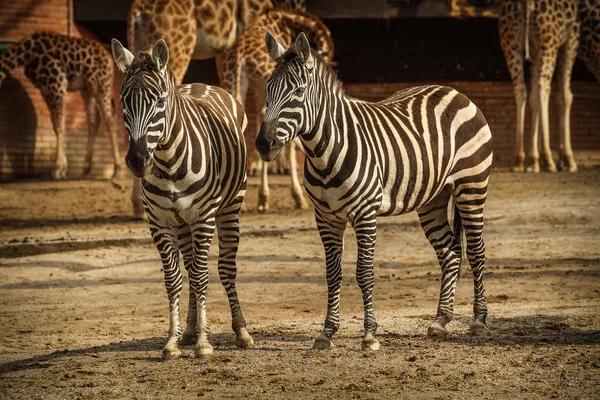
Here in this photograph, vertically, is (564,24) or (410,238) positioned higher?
(564,24)

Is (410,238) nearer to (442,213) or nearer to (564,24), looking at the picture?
(442,213)

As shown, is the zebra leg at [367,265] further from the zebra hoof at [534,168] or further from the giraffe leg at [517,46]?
the giraffe leg at [517,46]

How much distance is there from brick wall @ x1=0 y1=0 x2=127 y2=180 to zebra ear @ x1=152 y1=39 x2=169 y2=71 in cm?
1257

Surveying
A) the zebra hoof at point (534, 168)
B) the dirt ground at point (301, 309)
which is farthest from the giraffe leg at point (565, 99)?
the dirt ground at point (301, 309)

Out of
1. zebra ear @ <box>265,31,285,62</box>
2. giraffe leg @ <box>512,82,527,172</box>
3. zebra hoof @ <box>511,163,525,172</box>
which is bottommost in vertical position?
zebra hoof @ <box>511,163,525,172</box>

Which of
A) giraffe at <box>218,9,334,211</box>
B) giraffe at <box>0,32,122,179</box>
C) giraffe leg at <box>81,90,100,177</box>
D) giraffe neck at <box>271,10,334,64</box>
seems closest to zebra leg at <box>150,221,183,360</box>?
giraffe at <box>218,9,334,211</box>

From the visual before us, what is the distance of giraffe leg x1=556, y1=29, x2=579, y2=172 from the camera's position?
17.8m

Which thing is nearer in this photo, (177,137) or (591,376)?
(591,376)

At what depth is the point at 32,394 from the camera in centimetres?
653

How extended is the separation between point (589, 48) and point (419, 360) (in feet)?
42.5

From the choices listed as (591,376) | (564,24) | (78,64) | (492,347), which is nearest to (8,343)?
(492,347)

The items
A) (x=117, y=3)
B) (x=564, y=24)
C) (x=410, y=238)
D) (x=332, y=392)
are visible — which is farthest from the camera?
(x=117, y=3)

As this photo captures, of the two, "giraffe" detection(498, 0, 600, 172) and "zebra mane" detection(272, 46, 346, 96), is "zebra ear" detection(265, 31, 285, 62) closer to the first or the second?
"zebra mane" detection(272, 46, 346, 96)

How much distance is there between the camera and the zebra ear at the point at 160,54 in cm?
704
